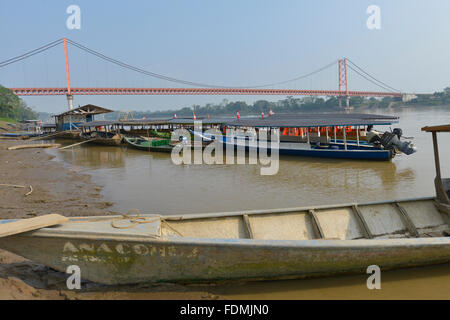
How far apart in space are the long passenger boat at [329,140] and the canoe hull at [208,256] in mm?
11226

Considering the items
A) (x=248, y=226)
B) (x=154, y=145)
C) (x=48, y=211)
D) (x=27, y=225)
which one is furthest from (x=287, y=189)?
(x=154, y=145)

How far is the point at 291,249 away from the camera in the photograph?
143 inches

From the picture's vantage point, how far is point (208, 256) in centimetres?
362

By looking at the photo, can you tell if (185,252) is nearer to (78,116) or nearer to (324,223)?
(324,223)

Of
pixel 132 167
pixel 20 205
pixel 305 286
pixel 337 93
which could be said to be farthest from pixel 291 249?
pixel 337 93

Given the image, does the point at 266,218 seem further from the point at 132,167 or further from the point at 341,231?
the point at 132,167

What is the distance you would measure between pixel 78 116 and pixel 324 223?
32968 mm

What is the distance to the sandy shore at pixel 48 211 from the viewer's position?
363 cm

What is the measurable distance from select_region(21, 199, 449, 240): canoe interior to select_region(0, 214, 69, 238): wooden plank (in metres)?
0.69

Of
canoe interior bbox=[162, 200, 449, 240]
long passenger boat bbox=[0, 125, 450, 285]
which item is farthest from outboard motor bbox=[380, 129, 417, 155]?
long passenger boat bbox=[0, 125, 450, 285]

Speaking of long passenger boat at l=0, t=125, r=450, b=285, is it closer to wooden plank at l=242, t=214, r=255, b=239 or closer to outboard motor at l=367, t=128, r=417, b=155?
wooden plank at l=242, t=214, r=255, b=239

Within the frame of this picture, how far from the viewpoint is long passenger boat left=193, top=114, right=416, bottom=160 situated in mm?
14336

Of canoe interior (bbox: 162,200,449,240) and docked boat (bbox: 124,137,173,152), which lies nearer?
canoe interior (bbox: 162,200,449,240)
